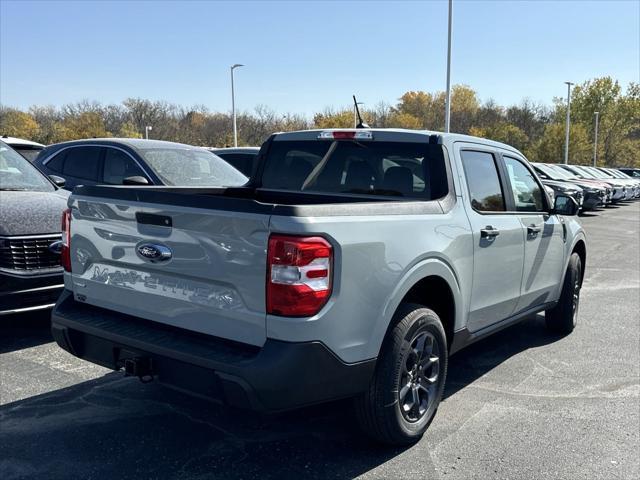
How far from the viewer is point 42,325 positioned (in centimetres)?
578

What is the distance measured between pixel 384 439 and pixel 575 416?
154cm

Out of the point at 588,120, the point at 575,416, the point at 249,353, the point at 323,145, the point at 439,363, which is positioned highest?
the point at 588,120

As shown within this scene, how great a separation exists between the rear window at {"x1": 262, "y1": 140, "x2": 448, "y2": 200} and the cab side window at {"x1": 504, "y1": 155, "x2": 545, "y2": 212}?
1.10 metres

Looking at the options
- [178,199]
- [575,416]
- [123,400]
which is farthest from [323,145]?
[575,416]

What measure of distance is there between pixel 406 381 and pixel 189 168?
17.4ft

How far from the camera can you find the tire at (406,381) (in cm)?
310

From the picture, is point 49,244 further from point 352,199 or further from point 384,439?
point 384,439

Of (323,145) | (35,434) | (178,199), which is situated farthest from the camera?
(323,145)

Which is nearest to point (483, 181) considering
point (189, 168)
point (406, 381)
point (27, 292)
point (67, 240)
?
point (406, 381)

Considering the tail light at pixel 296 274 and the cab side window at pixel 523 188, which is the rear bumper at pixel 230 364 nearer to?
the tail light at pixel 296 274

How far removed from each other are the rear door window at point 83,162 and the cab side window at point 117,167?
170 millimetres

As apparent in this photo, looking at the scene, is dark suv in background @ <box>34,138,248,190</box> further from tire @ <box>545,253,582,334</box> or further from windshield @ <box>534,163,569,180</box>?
windshield @ <box>534,163,569,180</box>

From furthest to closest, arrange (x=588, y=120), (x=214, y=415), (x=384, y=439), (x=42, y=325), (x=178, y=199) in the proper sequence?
(x=588, y=120) → (x=42, y=325) → (x=214, y=415) → (x=384, y=439) → (x=178, y=199)

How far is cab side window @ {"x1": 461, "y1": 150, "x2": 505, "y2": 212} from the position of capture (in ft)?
13.3
